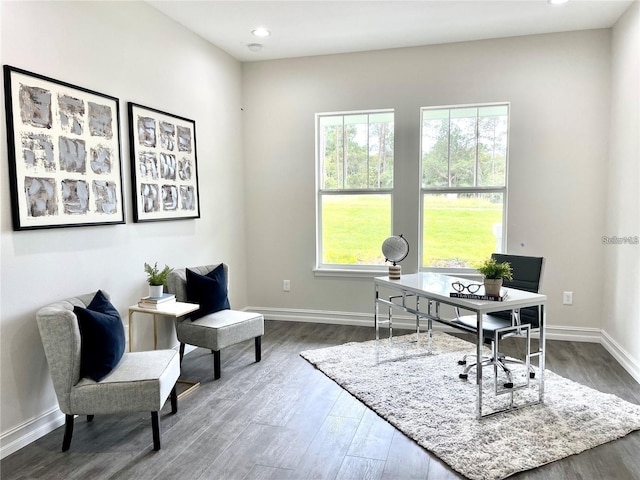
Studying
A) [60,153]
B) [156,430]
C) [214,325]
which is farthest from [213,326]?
[60,153]

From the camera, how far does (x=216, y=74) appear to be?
4.63 m

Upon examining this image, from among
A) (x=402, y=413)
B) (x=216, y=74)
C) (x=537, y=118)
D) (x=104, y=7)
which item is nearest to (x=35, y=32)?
(x=104, y=7)

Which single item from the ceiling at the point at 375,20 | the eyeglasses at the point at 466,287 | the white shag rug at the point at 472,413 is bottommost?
the white shag rug at the point at 472,413

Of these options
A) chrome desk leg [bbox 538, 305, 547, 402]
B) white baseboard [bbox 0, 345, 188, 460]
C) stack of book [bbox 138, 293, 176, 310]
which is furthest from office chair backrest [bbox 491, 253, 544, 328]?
white baseboard [bbox 0, 345, 188, 460]

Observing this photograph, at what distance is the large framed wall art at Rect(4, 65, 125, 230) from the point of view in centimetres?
252

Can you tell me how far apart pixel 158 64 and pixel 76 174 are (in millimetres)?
1346

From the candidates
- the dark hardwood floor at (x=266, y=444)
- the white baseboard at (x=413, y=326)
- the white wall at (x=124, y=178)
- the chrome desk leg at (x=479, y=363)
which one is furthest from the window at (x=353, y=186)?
the chrome desk leg at (x=479, y=363)

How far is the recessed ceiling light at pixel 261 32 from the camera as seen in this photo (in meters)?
4.16

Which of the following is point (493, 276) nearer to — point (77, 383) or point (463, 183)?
point (463, 183)

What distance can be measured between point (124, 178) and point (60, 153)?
23.8 inches

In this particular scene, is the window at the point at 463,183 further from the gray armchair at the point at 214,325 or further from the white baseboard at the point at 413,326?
the gray armchair at the point at 214,325

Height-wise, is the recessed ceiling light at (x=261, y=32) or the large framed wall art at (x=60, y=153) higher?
the recessed ceiling light at (x=261, y=32)

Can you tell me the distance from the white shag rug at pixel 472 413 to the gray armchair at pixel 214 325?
0.63 m

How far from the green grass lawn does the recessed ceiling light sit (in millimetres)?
1792
